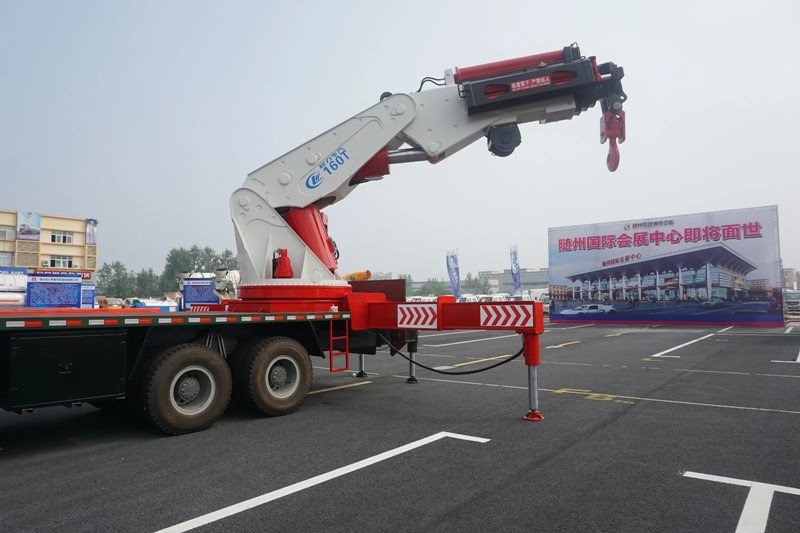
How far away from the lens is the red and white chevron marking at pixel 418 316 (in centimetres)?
694

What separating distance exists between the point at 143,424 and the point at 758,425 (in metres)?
7.26

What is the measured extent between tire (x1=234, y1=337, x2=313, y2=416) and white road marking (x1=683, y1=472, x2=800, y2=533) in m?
4.47

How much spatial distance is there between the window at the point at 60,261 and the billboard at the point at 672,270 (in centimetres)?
4702

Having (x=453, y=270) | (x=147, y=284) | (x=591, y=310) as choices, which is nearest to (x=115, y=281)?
(x=147, y=284)

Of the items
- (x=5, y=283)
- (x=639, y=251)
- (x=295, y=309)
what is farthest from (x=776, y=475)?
(x=639, y=251)

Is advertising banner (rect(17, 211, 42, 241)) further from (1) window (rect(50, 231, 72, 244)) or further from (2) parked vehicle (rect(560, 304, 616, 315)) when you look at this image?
(2) parked vehicle (rect(560, 304, 616, 315))

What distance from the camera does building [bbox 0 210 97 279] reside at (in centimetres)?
4931

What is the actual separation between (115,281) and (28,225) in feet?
213

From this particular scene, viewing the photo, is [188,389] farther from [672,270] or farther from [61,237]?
[61,237]

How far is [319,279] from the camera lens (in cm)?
755

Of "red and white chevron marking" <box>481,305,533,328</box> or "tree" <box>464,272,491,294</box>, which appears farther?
"tree" <box>464,272,491,294</box>

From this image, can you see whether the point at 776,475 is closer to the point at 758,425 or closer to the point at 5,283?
the point at 758,425

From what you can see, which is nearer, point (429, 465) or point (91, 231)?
point (429, 465)

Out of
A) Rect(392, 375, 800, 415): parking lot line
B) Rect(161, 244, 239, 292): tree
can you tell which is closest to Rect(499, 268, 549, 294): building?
Rect(161, 244, 239, 292): tree
